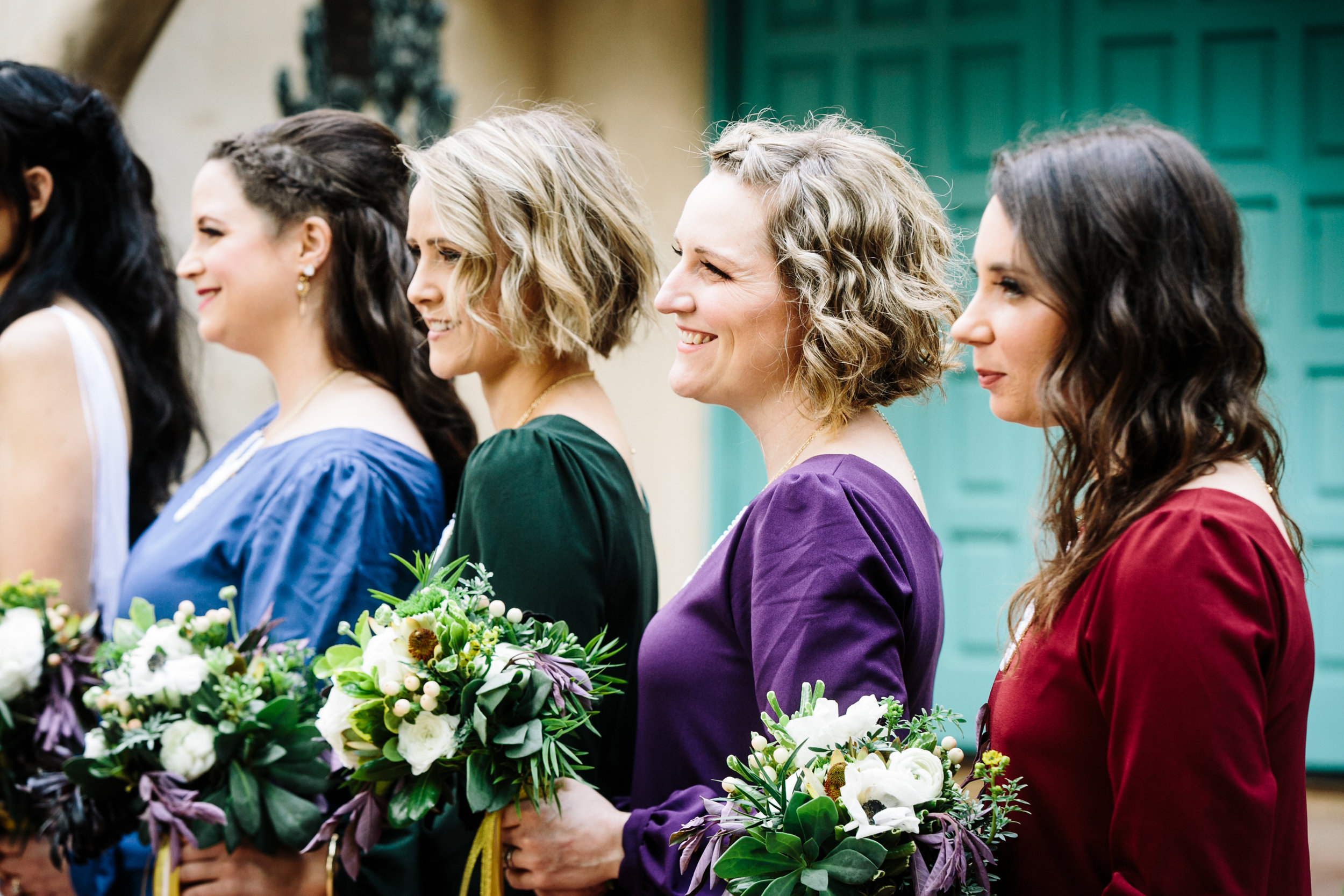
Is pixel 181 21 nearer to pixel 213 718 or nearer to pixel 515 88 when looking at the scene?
pixel 515 88

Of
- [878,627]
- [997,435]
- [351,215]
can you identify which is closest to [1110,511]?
[878,627]

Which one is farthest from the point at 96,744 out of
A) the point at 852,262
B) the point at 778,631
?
the point at 852,262

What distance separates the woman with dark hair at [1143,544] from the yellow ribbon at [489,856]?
0.75 metres

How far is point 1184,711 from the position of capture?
1352 millimetres

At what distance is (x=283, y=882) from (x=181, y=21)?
3819mm

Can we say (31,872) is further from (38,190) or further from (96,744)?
(38,190)

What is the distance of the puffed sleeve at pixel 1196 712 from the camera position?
4.40 ft

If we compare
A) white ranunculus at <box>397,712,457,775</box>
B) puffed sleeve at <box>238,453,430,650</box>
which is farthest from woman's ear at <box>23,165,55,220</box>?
white ranunculus at <box>397,712,457,775</box>

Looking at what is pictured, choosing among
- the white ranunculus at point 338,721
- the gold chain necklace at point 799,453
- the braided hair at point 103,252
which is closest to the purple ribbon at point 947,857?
the gold chain necklace at point 799,453

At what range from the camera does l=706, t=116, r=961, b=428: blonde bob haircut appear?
1869 mm

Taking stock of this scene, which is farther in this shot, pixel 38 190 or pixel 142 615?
pixel 38 190

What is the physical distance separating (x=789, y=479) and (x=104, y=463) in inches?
72.9

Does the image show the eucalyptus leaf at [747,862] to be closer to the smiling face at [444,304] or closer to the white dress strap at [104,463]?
the smiling face at [444,304]

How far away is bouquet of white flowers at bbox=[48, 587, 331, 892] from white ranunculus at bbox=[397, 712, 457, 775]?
38cm
